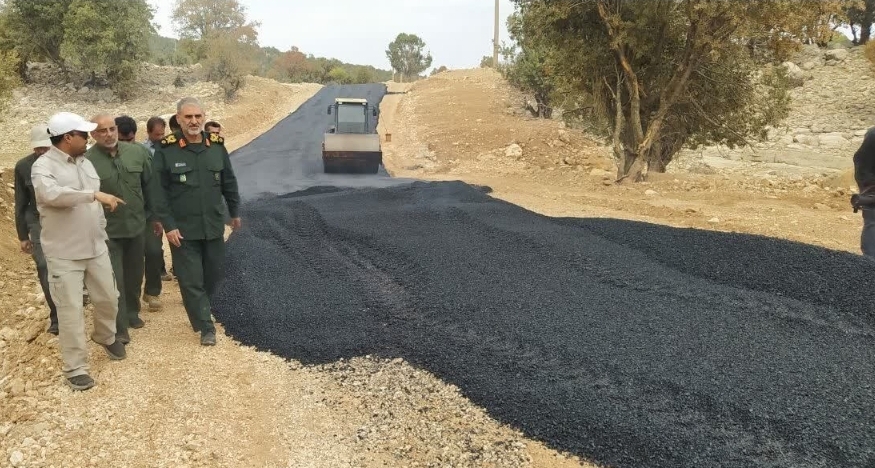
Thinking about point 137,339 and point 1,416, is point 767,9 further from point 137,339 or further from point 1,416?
point 1,416

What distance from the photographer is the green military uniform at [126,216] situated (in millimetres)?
4445

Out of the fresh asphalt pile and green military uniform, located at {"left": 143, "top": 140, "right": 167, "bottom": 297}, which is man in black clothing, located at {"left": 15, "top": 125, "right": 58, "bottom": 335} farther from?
the fresh asphalt pile

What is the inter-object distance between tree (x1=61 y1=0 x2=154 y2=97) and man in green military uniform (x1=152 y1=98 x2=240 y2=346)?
76.2ft

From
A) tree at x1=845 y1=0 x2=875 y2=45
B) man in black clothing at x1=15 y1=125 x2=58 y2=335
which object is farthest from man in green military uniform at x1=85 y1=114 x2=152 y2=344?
tree at x1=845 y1=0 x2=875 y2=45

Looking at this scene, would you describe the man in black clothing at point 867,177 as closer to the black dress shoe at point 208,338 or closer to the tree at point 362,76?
the black dress shoe at point 208,338

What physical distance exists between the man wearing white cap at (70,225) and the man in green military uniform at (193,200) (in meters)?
0.46

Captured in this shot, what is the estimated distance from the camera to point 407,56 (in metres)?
55.5

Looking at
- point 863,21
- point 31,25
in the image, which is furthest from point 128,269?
point 863,21

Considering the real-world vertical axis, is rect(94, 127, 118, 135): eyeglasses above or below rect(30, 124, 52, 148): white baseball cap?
above

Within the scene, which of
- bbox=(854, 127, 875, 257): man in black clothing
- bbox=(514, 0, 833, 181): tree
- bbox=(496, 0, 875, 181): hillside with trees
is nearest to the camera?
bbox=(854, 127, 875, 257): man in black clothing

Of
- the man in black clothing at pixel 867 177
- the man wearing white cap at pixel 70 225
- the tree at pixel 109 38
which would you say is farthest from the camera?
the tree at pixel 109 38

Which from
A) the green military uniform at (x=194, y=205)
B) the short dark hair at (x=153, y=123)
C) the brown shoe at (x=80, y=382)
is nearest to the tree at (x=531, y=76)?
the short dark hair at (x=153, y=123)

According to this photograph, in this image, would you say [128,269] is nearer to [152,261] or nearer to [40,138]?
[152,261]

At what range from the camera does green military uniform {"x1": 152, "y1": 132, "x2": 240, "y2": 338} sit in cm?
420
